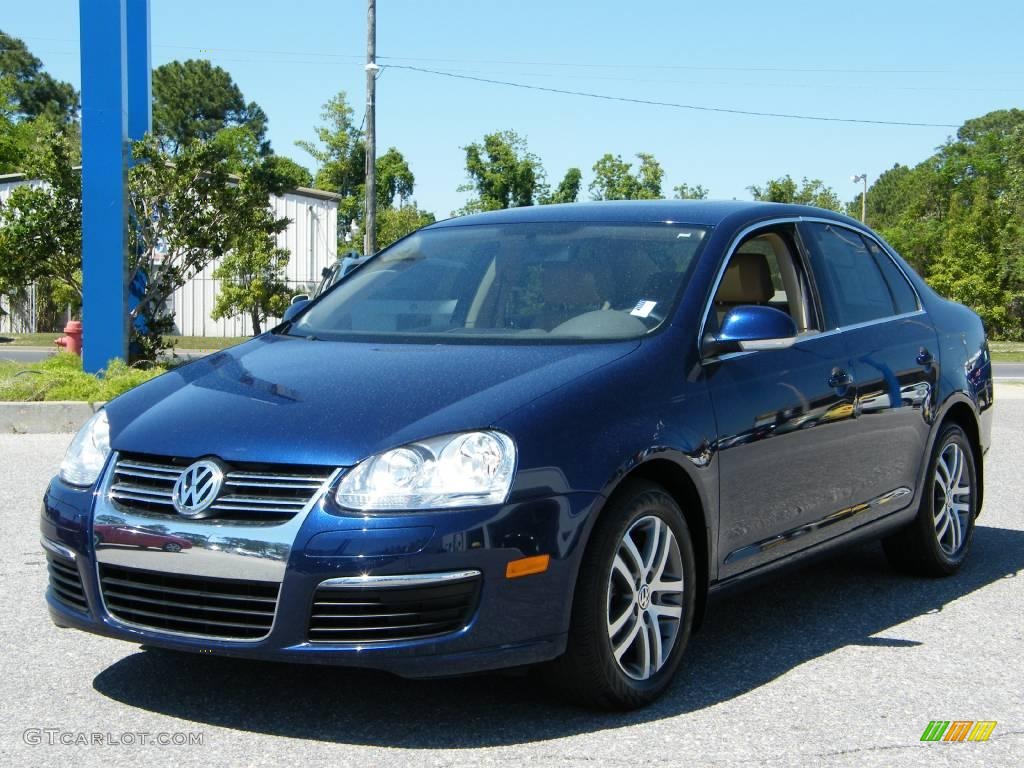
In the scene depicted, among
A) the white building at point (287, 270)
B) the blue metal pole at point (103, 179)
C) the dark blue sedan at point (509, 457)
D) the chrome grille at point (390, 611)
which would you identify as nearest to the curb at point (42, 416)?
the blue metal pole at point (103, 179)

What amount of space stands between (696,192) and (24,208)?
38.1m

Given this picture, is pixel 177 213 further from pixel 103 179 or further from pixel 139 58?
pixel 103 179

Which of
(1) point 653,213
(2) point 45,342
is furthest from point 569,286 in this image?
(2) point 45,342

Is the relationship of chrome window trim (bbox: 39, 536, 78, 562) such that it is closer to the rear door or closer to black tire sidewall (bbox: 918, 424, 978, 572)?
the rear door

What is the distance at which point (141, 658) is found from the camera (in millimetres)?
4629

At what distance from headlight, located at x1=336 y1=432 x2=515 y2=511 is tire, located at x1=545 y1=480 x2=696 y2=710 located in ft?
1.29

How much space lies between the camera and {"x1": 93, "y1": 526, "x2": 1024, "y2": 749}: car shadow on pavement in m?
3.92

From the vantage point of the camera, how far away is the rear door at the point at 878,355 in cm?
538

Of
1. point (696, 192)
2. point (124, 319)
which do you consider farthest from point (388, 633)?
point (696, 192)

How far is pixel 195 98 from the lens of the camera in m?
87.5

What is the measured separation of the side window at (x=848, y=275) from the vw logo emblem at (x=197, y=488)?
2741mm

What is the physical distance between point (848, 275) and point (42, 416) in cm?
829

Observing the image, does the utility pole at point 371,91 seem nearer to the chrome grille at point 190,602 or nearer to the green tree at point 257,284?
the green tree at point 257,284
